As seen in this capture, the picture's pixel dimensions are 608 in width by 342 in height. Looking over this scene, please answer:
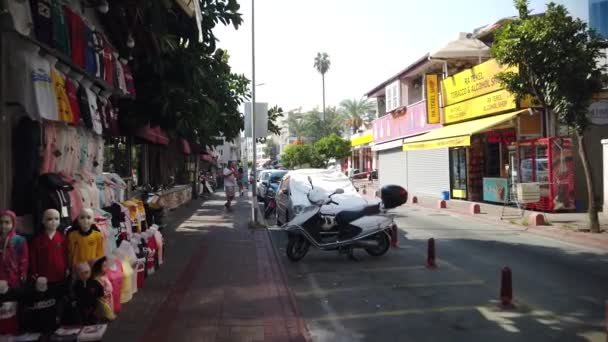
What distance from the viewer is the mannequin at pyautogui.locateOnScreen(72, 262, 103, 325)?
5.09 meters

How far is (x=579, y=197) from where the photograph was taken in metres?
17.5

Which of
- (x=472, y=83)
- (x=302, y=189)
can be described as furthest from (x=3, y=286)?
(x=472, y=83)

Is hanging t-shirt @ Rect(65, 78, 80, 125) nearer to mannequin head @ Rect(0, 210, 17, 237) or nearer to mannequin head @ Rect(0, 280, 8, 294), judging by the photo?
mannequin head @ Rect(0, 210, 17, 237)

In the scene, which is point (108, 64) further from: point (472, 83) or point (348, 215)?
point (472, 83)

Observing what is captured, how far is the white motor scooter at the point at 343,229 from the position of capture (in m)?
9.61

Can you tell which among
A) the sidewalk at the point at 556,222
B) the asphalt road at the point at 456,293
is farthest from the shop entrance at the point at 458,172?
the asphalt road at the point at 456,293

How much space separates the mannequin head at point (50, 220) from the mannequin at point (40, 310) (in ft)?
1.81

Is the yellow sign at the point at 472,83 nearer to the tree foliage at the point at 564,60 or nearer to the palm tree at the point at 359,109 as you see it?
the tree foliage at the point at 564,60

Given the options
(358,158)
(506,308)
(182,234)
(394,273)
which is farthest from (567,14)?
(358,158)

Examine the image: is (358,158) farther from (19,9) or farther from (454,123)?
(19,9)

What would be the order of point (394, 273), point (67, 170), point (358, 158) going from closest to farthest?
1. point (67, 170)
2. point (394, 273)
3. point (358, 158)

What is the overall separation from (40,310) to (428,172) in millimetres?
23111

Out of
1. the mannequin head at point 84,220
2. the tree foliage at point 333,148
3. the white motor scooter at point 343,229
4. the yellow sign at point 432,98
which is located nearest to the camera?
the mannequin head at point 84,220

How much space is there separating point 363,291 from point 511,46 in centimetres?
821
